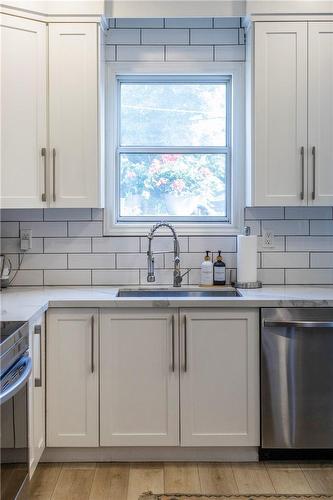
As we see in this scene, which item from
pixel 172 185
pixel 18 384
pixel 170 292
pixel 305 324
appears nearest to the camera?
pixel 18 384

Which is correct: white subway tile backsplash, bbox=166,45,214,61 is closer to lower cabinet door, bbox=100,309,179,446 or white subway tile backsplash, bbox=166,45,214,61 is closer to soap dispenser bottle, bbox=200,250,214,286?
soap dispenser bottle, bbox=200,250,214,286

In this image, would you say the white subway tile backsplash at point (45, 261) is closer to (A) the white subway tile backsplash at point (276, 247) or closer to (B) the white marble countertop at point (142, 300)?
(B) the white marble countertop at point (142, 300)

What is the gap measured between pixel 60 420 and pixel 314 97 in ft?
7.42

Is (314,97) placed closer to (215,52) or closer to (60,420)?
(215,52)

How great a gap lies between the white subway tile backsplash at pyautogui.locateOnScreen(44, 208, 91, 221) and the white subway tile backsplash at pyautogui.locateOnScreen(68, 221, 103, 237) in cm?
4

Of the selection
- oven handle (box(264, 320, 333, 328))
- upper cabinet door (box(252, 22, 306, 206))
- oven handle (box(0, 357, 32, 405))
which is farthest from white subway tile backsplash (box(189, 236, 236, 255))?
oven handle (box(0, 357, 32, 405))

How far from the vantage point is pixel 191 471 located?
263cm

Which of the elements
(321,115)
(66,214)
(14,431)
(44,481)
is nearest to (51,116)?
(66,214)

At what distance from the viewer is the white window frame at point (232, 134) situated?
10.4ft

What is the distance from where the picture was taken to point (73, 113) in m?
2.89

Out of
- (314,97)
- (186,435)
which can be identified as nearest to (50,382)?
(186,435)

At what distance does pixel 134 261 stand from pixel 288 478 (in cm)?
150

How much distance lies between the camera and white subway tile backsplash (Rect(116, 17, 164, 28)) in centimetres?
317

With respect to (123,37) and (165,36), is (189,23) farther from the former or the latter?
(123,37)
